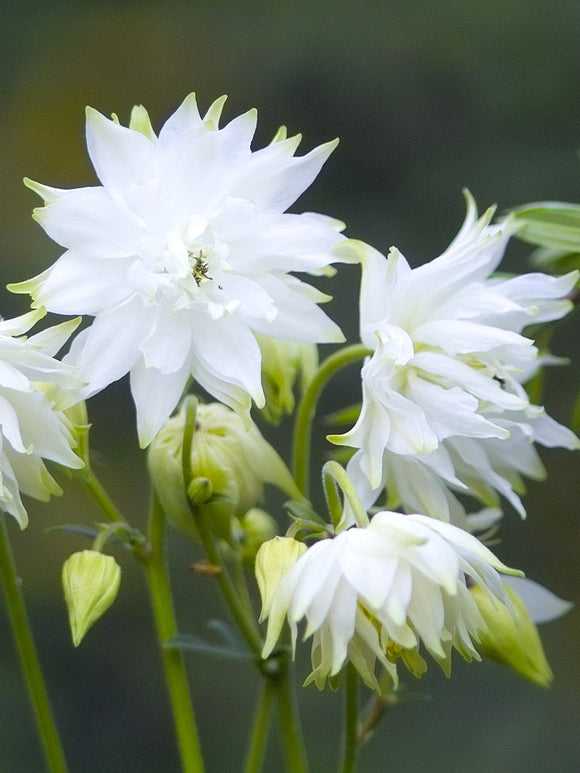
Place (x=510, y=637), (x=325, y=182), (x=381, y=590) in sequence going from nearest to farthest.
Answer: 1. (x=381, y=590)
2. (x=510, y=637)
3. (x=325, y=182)

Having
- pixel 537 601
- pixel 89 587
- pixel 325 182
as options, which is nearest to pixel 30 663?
pixel 89 587

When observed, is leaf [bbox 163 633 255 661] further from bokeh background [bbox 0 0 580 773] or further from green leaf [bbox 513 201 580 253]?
bokeh background [bbox 0 0 580 773]

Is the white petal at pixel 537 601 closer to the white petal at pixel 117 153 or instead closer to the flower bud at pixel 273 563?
the flower bud at pixel 273 563

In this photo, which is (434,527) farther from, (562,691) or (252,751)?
(562,691)

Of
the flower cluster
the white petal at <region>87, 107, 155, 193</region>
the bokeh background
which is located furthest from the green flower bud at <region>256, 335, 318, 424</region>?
the bokeh background

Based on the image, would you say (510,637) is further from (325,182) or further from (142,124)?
(325,182)

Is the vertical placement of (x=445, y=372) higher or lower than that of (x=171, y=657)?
higher
